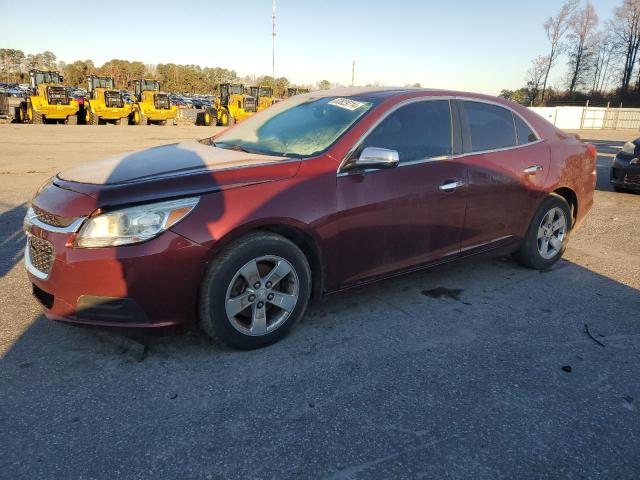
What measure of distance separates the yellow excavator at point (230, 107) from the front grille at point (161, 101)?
248cm

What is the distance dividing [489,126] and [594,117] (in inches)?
1668

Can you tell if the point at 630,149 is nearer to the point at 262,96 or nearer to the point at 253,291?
the point at 253,291

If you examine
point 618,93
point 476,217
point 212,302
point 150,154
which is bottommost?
point 212,302

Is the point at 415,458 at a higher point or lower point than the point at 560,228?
lower

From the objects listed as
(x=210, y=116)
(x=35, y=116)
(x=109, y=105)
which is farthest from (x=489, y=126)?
(x=210, y=116)

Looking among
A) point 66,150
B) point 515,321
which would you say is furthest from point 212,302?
point 66,150

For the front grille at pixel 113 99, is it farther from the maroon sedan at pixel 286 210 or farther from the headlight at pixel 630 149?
the maroon sedan at pixel 286 210

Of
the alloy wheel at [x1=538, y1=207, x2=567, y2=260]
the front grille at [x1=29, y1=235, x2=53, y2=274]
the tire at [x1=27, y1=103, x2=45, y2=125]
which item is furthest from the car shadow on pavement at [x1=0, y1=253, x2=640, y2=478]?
the tire at [x1=27, y1=103, x2=45, y2=125]

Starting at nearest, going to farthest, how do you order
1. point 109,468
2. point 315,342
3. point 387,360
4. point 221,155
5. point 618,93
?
point 109,468, point 387,360, point 315,342, point 221,155, point 618,93

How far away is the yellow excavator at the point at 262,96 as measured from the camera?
28666mm

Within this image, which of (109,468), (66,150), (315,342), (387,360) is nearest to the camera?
(109,468)

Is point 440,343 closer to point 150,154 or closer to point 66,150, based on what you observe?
point 150,154

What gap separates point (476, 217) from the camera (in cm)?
392

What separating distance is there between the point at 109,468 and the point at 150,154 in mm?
2159
